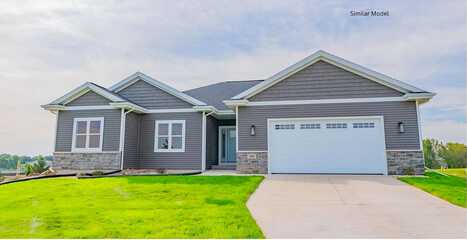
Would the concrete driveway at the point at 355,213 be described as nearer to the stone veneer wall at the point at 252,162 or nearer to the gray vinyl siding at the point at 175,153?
the stone veneer wall at the point at 252,162

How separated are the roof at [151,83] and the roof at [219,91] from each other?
6.99 ft

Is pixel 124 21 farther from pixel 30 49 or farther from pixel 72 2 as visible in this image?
pixel 30 49

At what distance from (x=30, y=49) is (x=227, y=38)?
710 centimetres

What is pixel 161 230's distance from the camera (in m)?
3.99

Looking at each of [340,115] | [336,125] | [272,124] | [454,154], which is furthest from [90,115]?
[454,154]

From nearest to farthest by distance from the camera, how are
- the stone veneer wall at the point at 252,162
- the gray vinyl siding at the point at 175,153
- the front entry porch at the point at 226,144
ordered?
1. the stone veneer wall at the point at 252,162
2. the gray vinyl siding at the point at 175,153
3. the front entry porch at the point at 226,144

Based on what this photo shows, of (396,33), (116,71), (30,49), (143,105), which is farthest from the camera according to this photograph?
(116,71)

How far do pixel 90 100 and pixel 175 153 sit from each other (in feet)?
15.4

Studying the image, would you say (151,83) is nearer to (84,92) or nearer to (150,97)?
(150,97)

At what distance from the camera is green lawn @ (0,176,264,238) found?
3.98 meters

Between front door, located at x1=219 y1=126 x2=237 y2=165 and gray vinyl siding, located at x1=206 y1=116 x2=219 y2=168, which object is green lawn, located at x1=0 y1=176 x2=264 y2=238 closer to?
gray vinyl siding, located at x1=206 y1=116 x2=219 y2=168

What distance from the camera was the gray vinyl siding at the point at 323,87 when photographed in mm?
11219

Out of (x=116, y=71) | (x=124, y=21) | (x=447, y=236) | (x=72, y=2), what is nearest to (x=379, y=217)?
(x=447, y=236)

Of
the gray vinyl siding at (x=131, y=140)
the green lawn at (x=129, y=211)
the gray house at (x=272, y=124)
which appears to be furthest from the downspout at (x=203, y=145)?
the green lawn at (x=129, y=211)
